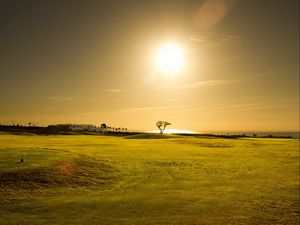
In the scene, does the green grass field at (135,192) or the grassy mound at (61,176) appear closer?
the green grass field at (135,192)

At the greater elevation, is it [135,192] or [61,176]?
[61,176]

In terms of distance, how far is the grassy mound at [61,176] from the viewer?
26547 millimetres

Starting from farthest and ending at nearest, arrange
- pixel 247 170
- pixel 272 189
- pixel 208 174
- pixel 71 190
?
pixel 247 170
pixel 208 174
pixel 272 189
pixel 71 190

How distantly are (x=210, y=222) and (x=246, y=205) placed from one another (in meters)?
5.01

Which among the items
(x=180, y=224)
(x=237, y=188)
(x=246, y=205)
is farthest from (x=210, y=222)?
(x=237, y=188)

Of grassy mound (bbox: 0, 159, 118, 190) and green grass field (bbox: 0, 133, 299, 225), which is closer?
green grass field (bbox: 0, 133, 299, 225)

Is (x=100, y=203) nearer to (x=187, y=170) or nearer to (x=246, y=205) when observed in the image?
(x=246, y=205)

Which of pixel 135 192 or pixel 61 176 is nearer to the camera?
pixel 135 192

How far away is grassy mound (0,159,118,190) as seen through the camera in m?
26.5

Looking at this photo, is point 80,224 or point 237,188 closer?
point 80,224

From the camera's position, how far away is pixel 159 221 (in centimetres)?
1973

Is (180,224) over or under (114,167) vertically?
under

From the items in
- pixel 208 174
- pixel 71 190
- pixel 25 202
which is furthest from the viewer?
pixel 208 174

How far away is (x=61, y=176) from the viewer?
29078 mm
